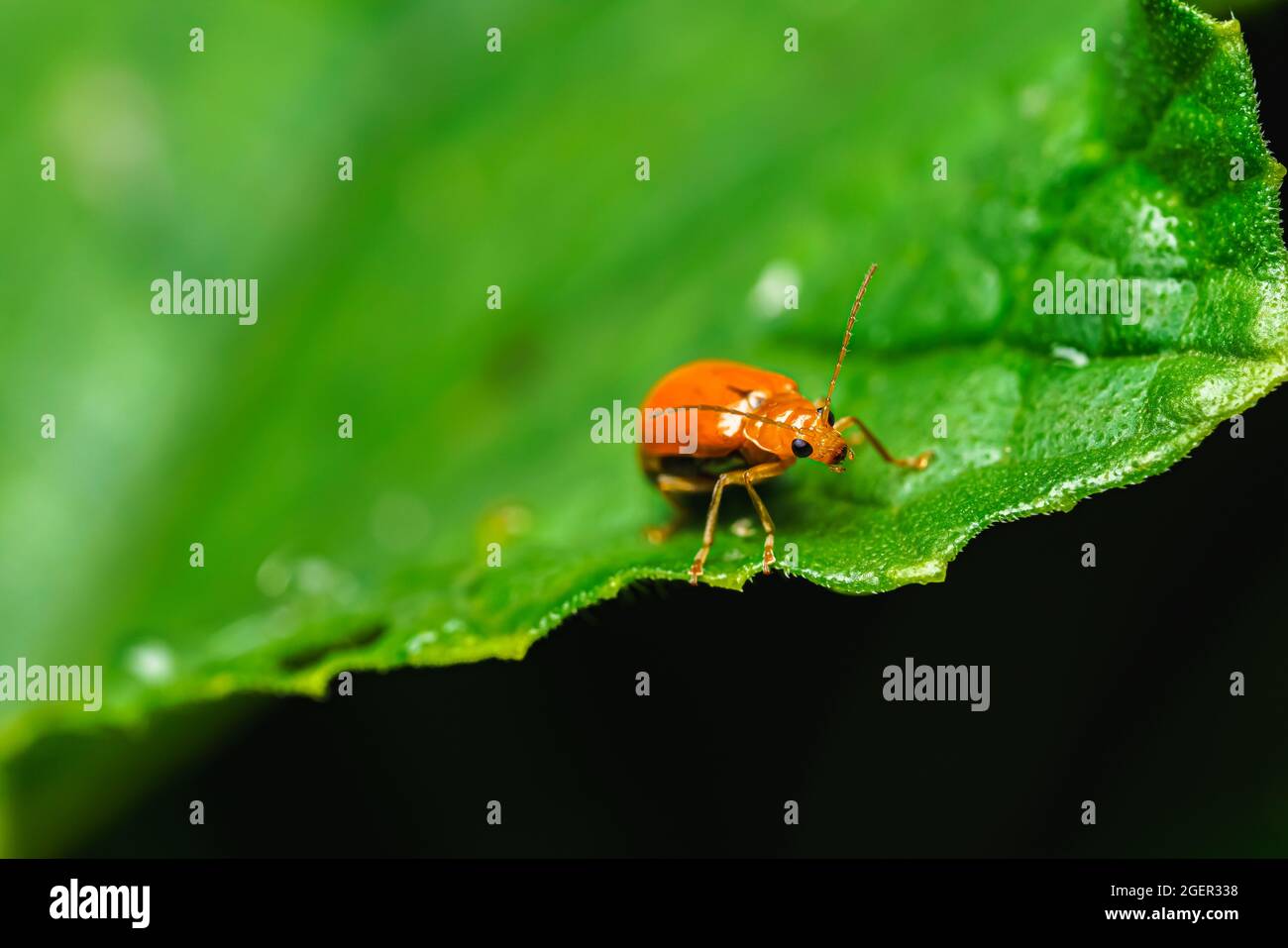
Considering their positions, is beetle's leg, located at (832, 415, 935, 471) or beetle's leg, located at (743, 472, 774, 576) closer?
beetle's leg, located at (743, 472, 774, 576)

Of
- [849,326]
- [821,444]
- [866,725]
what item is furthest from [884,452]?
[866,725]

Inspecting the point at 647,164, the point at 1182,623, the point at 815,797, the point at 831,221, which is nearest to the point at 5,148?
the point at 647,164

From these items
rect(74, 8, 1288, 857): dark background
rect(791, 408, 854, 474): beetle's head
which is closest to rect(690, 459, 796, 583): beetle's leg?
rect(791, 408, 854, 474): beetle's head

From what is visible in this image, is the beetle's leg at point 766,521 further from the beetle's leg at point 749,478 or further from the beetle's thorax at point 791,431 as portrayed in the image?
the beetle's thorax at point 791,431

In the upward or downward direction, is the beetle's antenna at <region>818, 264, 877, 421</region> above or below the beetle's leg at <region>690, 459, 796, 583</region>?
above

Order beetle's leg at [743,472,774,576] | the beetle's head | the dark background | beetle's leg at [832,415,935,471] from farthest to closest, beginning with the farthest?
the dark background
the beetle's head
beetle's leg at [832,415,935,471]
beetle's leg at [743,472,774,576]

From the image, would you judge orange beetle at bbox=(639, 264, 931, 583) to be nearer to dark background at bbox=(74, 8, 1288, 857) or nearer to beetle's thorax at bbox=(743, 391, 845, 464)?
beetle's thorax at bbox=(743, 391, 845, 464)

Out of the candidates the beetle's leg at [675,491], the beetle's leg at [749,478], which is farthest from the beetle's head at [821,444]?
the beetle's leg at [675,491]
